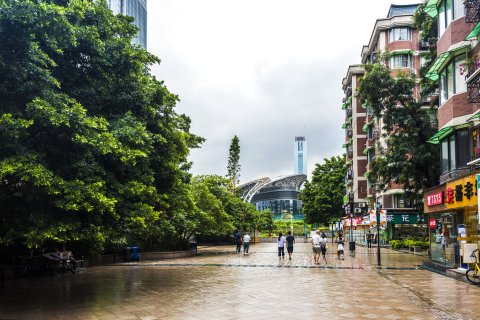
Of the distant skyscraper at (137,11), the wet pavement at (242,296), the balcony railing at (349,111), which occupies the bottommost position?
the wet pavement at (242,296)

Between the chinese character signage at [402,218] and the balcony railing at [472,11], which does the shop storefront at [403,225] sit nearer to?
the chinese character signage at [402,218]

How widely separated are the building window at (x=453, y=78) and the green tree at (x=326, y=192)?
5025 cm

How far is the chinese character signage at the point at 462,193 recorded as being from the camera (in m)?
17.6

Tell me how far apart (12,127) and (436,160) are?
→ 22.5 metres

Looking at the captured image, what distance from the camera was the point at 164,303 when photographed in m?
12.6

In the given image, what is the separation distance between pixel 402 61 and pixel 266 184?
75329 millimetres

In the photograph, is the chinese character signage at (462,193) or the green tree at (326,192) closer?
the chinese character signage at (462,193)

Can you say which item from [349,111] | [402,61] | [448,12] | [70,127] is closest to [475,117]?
[448,12]

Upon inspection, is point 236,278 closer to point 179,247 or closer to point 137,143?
point 137,143

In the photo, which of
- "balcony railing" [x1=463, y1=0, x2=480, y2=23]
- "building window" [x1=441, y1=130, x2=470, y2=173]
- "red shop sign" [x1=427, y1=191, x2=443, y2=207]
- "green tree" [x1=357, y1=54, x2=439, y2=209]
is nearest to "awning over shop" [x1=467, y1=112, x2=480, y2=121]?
"building window" [x1=441, y1=130, x2=470, y2=173]

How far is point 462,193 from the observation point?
1867cm

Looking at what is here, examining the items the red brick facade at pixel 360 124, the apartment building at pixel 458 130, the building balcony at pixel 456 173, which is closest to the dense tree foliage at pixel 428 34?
the apartment building at pixel 458 130

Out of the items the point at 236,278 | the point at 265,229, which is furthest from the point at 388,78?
the point at 265,229

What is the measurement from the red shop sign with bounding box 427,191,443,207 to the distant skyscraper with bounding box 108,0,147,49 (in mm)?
A: 78079
